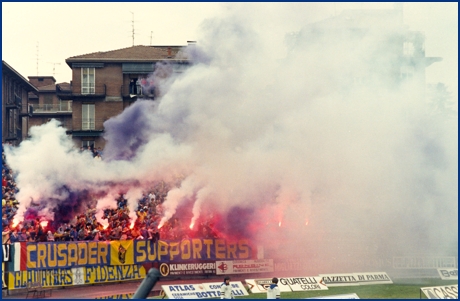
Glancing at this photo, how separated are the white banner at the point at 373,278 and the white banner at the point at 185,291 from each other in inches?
279

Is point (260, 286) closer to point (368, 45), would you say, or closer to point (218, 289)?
point (218, 289)

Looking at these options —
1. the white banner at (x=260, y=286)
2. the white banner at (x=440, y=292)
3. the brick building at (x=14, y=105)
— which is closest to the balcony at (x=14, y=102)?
the brick building at (x=14, y=105)

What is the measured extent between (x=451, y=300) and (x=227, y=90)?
13771 millimetres

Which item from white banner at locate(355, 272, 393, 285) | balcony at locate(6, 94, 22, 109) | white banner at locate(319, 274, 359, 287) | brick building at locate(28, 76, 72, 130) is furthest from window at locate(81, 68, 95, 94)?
white banner at locate(319, 274, 359, 287)

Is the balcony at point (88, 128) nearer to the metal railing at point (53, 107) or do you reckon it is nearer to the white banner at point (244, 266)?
the metal railing at point (53, 107)

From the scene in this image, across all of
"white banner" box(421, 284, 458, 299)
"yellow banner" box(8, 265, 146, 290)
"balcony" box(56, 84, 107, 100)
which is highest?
"balcony" box(56, 84, 107, 100)

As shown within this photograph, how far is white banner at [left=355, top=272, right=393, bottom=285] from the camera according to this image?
29.1 m

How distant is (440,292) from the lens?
25.0 meters

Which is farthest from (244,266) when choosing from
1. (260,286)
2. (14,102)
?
(14,102)

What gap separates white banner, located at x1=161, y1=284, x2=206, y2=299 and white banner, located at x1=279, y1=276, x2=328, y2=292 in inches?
143

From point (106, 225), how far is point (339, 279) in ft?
32.4

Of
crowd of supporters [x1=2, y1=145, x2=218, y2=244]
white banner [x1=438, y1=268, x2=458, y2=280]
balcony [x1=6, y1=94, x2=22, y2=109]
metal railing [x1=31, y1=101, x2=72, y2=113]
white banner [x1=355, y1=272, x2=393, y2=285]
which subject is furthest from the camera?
metal railing [x1=31, y1=101, x2=72, y2=113]

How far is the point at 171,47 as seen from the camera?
6278cm

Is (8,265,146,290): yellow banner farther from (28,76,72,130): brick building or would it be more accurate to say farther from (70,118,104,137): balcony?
(28,76,72,130): brick building
